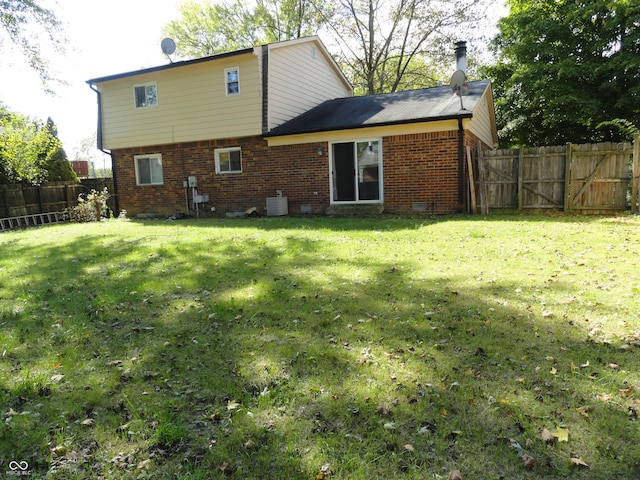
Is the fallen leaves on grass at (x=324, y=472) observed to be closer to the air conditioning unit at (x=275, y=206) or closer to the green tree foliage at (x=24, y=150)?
the air conditioning unit at (x=275, y=206)

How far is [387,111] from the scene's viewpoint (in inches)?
509

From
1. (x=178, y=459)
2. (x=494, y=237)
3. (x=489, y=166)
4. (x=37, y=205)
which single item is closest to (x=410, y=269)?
(x=494, y=237)

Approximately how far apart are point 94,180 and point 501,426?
67.6ft

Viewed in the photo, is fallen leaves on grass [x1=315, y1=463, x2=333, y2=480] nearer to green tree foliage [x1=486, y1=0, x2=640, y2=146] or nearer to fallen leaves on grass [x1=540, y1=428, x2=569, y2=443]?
fallen leaves on grass [x1=540, y1=428, x2=569, y2=443]

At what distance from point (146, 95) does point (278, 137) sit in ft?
19.4

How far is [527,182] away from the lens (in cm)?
1145

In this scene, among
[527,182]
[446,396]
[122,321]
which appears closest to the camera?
[446,396]

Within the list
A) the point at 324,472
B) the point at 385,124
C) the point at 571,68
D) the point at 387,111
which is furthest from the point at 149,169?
the point at 571,68

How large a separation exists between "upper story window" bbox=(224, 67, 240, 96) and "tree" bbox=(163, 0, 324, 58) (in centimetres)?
1606

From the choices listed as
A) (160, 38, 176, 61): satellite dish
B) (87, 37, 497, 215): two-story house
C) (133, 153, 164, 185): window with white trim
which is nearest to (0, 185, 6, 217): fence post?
(87, 37, 497, 215): two-story house

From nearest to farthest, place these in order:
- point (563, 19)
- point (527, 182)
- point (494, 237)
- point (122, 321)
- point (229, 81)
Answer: point (122, 321) < point (494, 237) < point (527, 182) < point (229, 81) < point (563, 19)

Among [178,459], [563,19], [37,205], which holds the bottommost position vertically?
[178,459]

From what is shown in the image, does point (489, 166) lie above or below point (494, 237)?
above

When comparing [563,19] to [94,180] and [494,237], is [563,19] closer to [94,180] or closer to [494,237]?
[494,237]
